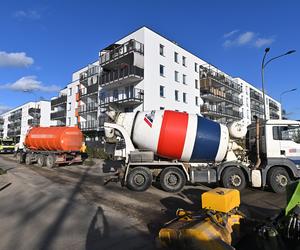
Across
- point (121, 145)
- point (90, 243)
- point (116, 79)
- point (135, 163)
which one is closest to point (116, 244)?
point (90, 243)

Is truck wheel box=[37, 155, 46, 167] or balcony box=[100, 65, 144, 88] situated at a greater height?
balcony box=[100, 65, 144, 88]

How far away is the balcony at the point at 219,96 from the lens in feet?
150

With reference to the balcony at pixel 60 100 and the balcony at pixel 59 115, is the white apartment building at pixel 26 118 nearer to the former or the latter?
the balcony at pixel 60 100

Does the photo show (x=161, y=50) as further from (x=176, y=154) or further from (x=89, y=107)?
(x=176, y=154)

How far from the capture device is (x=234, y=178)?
1139 cm

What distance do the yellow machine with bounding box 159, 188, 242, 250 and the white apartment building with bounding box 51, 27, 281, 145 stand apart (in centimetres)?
2771

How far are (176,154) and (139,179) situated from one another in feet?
6.02

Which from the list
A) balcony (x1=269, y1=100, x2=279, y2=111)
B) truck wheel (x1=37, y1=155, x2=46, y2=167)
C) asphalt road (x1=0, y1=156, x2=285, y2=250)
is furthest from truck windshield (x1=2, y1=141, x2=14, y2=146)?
balcony (x1=269, y1=100, x2=279, y2=111)

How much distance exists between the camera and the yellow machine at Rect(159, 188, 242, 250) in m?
4.62

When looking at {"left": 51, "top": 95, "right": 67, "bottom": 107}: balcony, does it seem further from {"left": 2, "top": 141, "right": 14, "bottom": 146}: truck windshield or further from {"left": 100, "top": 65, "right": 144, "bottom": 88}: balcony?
{"left": 100, "top": 65, "right": 144, "bottom": 88}: balcony

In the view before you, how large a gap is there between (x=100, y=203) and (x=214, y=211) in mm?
5094

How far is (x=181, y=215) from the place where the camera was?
5898 millimetres

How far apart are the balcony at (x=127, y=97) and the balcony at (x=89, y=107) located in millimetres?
2852

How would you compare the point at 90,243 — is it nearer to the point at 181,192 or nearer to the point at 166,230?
the point at 166,230
